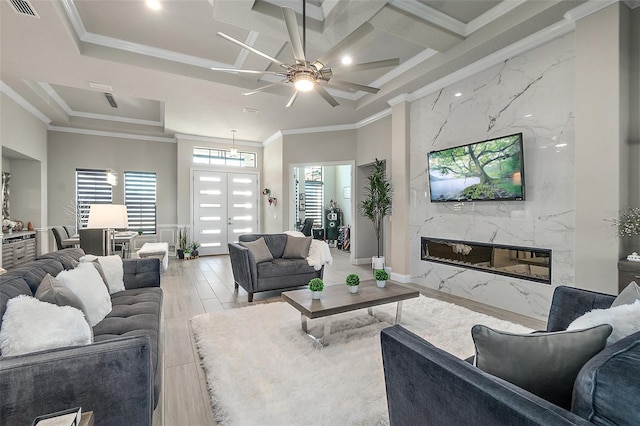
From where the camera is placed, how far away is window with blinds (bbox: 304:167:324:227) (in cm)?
1105

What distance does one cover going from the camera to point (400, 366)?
1.18 meters

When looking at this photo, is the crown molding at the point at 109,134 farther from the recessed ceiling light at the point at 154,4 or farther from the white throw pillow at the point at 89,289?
the white throw pillow at the point at 89,289

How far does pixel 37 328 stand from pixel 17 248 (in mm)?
5853

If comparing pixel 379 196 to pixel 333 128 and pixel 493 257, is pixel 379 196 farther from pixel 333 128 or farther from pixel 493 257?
pixel 333 128

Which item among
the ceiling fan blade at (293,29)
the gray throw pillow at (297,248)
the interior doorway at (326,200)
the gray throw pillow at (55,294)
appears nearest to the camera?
the gray throw pillow at (55,294)

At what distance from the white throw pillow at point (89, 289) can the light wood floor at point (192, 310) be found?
67 centimetres

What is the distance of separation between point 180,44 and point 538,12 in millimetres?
4069

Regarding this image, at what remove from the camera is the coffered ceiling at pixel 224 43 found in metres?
3.07

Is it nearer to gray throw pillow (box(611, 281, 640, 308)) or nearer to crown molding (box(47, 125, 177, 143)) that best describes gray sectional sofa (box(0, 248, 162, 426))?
gray throw pillow (box(611, 281, 640, 308))

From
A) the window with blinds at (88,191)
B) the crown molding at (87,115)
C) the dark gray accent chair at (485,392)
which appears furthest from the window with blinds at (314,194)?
the dark gray accent chair at (485,392)

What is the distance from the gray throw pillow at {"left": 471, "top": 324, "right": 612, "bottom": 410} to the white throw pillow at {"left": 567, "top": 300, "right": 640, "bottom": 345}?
0.08 metres

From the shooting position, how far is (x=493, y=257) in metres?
3.94

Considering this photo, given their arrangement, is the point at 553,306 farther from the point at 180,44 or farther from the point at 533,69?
the point at 180,44

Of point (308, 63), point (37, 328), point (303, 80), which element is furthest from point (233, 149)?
point (37, 328)
